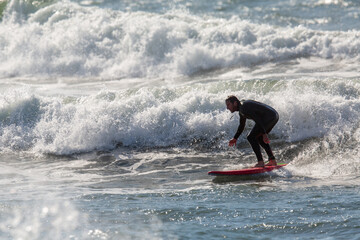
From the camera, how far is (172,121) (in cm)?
1284

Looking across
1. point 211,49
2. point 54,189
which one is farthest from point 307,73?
point 54,189

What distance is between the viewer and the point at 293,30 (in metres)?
18.2

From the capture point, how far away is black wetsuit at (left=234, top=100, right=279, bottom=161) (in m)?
9.56

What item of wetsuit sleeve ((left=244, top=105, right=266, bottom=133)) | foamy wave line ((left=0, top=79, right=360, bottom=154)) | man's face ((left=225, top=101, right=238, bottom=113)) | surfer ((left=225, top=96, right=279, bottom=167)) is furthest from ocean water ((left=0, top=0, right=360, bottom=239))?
man's face ((left=225, top=101, right=238, bottom=113))

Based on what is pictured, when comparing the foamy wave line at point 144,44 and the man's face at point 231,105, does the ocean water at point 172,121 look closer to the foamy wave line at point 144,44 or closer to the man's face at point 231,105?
the foamy wave line at point 144,44

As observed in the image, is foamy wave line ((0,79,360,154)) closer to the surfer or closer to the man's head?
the surfer

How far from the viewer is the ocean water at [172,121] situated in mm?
7090

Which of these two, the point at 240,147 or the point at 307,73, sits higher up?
the point at 307,73

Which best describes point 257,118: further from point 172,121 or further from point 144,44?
point 144,44

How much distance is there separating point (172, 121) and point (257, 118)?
357 centimetres

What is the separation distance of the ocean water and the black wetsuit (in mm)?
700

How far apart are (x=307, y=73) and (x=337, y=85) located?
2.70m

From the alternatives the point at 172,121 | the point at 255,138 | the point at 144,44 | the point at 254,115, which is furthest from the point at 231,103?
the point at 144,44

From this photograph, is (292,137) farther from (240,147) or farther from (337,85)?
(337,85)
